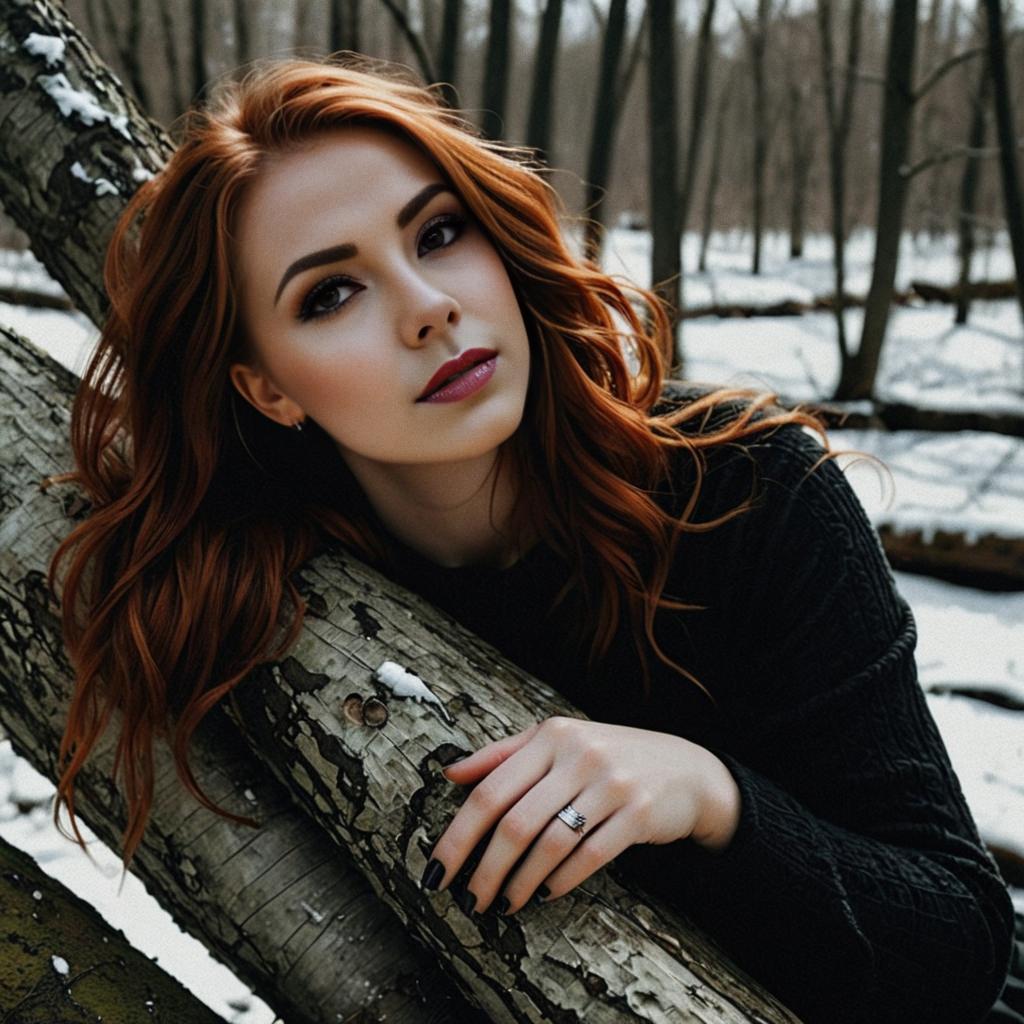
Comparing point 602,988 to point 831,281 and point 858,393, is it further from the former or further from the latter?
point 831,281

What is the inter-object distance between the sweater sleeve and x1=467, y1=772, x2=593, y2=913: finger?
24 cm

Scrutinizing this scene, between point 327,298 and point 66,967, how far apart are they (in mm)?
1079

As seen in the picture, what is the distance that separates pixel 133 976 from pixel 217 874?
0.19 metres

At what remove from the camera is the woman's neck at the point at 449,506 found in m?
1.81

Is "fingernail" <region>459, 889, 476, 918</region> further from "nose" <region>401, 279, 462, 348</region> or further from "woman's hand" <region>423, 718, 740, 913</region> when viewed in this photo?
"nose" <region>401, 279, 462, 348</region>

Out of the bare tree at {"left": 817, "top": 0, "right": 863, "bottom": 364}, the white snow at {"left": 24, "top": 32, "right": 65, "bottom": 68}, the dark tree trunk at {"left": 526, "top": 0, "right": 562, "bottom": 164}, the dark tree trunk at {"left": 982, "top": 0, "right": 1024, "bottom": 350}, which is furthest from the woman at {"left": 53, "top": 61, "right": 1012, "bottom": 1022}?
the bare tree at {"left": 817, "top": 0, "right": 863, "bottom": 364}

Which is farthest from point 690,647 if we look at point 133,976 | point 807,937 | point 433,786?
point 133,976

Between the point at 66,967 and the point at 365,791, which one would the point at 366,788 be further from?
the point at 66,967

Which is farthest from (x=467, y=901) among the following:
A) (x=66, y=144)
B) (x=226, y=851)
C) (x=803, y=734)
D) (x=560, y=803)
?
(x=66, y=144)

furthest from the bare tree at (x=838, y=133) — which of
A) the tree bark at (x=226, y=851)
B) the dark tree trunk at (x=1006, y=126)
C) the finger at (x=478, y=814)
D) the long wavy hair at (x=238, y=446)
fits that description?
the finger at (x=478, y=814)

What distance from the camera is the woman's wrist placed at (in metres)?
1.32

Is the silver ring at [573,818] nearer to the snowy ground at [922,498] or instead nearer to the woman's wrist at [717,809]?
the woman's wrist at [717,809]

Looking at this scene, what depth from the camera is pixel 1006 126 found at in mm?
5883

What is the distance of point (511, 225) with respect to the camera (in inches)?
65.9
